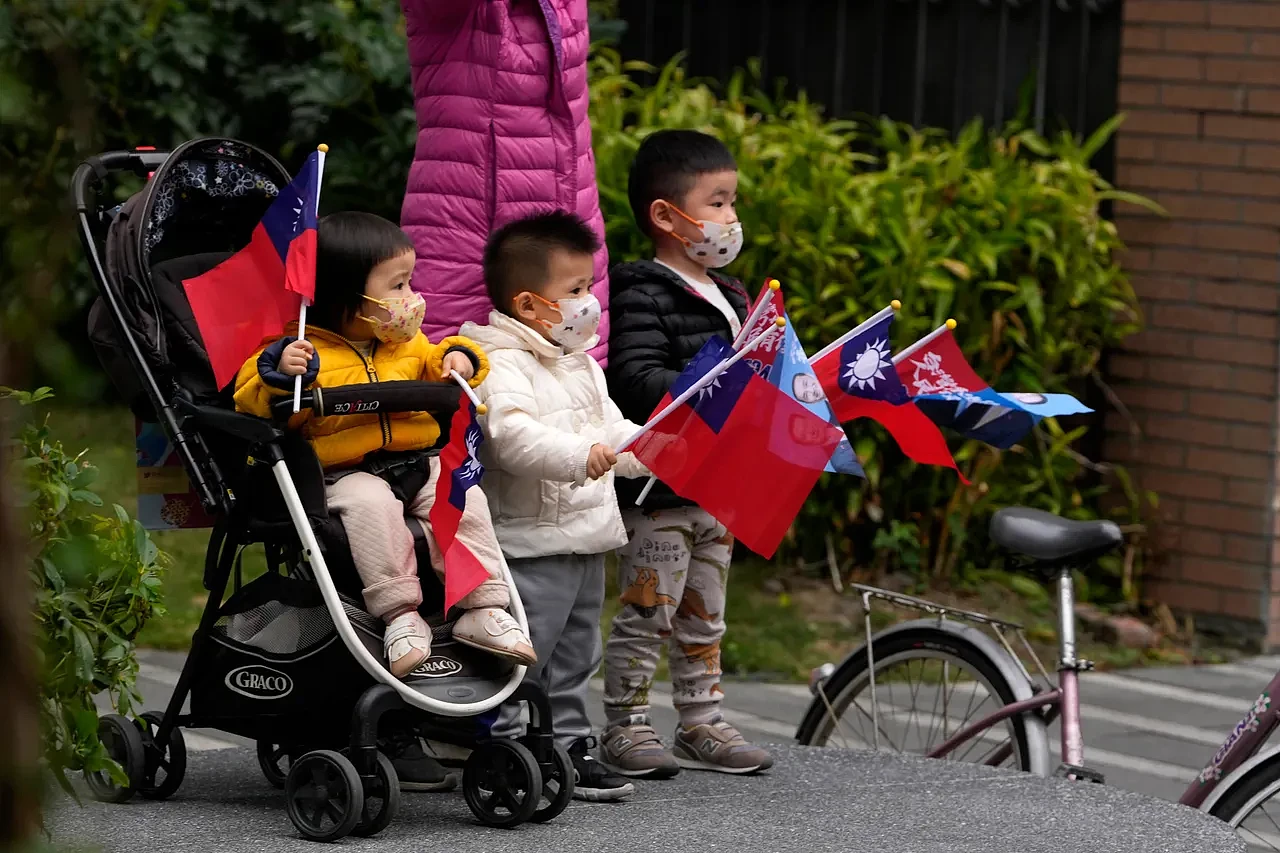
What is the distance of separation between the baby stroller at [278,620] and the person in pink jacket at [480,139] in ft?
1.60

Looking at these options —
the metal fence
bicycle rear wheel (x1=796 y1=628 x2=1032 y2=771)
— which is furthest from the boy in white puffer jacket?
the metal fence

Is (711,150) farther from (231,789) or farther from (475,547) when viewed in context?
(231,789)

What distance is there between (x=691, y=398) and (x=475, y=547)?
0.55 m

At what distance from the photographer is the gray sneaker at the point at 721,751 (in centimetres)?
443

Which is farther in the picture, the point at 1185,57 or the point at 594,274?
the point at 1185,57

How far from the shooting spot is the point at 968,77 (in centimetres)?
782

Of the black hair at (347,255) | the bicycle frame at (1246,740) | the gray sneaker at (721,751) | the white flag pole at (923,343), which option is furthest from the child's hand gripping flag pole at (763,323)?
the bicycle frame at (1246,740)

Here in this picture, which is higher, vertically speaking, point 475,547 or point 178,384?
point 178,384

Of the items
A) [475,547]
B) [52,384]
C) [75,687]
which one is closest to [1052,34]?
[475,547]

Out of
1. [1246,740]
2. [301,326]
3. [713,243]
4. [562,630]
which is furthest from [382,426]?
[1246,740]

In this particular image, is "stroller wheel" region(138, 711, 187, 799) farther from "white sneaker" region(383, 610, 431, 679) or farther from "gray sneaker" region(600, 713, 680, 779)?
"gray sneaker" region(600, 713, 680, 779)

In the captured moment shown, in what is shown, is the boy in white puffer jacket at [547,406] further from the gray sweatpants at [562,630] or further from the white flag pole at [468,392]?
the white flag pole at [468,392]

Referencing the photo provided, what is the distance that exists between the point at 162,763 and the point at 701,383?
4.72 feet

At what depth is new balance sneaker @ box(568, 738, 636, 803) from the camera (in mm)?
4082
